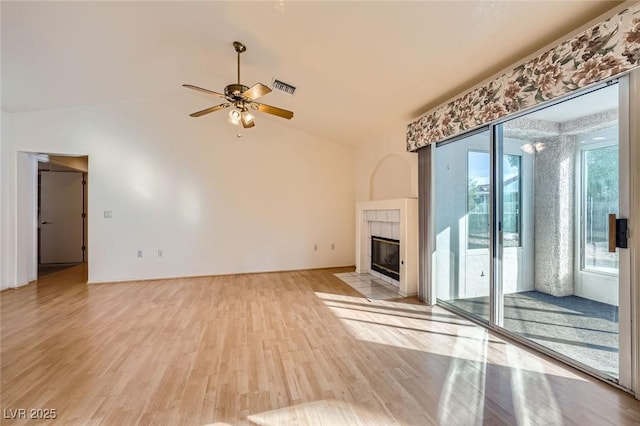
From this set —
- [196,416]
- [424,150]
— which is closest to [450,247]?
[424,150]

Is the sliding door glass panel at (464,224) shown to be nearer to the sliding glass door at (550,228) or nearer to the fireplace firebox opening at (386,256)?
the sliding glass door at (550,228)

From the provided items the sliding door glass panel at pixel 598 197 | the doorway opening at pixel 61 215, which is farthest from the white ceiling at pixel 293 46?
the doorway opening at pixel 61 215

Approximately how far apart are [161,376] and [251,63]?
351 cm

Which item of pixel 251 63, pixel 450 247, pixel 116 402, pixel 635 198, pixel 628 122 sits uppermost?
pixel 251 63

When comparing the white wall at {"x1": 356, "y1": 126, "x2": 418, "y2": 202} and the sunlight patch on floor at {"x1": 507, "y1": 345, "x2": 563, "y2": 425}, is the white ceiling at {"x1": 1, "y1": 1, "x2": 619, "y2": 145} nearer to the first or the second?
the white wall at {"x1": 356, "y1": 126, "x2": 418, "y2": 202}

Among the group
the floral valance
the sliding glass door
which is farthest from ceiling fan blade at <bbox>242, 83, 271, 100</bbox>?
the sliding glass door

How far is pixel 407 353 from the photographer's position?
235 cm

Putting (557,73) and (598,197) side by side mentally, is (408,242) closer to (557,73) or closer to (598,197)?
(598,197)

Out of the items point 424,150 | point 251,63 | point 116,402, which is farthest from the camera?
point 424,150

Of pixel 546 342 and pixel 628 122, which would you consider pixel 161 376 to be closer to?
pixel 546 342

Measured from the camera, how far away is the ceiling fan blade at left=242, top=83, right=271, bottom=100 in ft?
8.21

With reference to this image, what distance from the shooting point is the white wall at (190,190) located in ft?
15.1

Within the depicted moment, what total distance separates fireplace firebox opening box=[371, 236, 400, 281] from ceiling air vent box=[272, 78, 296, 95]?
2.87 meters

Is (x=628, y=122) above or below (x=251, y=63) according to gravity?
below
